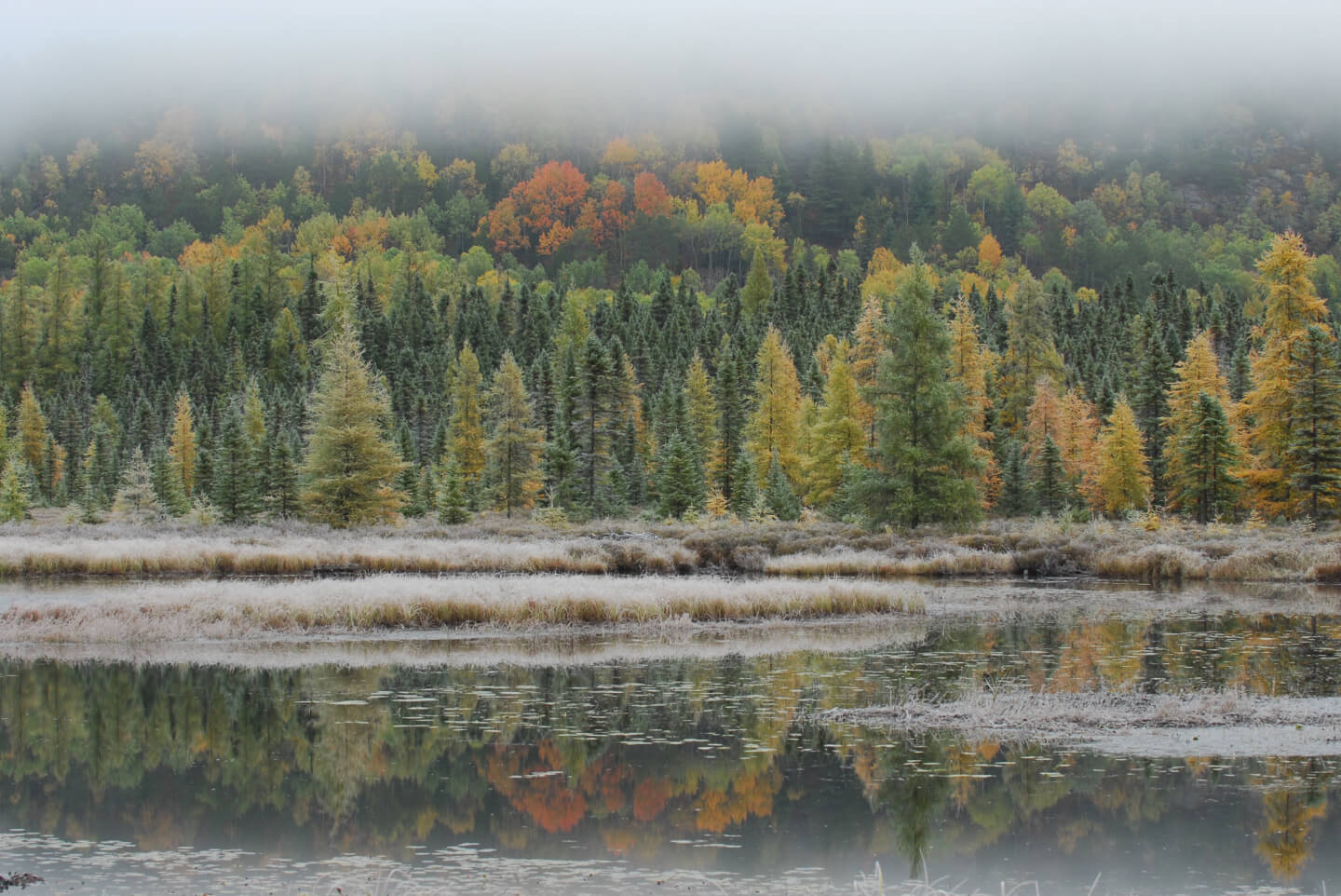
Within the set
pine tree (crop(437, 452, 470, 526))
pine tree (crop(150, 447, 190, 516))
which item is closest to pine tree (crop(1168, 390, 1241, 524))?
pine tree (crop(437, 452, 470, 526))

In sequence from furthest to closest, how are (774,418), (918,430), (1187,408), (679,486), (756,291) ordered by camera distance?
(756,291) < (774,418) < (1187,408) < (679,486) < (918,430)

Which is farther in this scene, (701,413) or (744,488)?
(701,413)

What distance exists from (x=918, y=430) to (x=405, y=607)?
29.8 m

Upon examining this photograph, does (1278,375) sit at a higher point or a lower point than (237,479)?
higher

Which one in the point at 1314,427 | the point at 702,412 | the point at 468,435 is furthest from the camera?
the point at 702,412

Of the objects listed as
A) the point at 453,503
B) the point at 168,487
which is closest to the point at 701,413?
the point at 453,503

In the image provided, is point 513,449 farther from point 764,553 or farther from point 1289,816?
point 1289,816

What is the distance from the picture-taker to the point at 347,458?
2483 inches

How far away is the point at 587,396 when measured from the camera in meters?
76.2

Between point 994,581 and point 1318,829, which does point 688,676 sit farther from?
point 994,581

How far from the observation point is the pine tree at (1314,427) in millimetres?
52969

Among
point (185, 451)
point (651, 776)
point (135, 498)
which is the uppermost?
point (185, 451)

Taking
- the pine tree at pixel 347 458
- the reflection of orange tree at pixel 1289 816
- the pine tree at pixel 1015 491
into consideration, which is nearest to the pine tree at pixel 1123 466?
the pine tree at pixel 1015 491

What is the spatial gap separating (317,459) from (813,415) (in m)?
28.2
